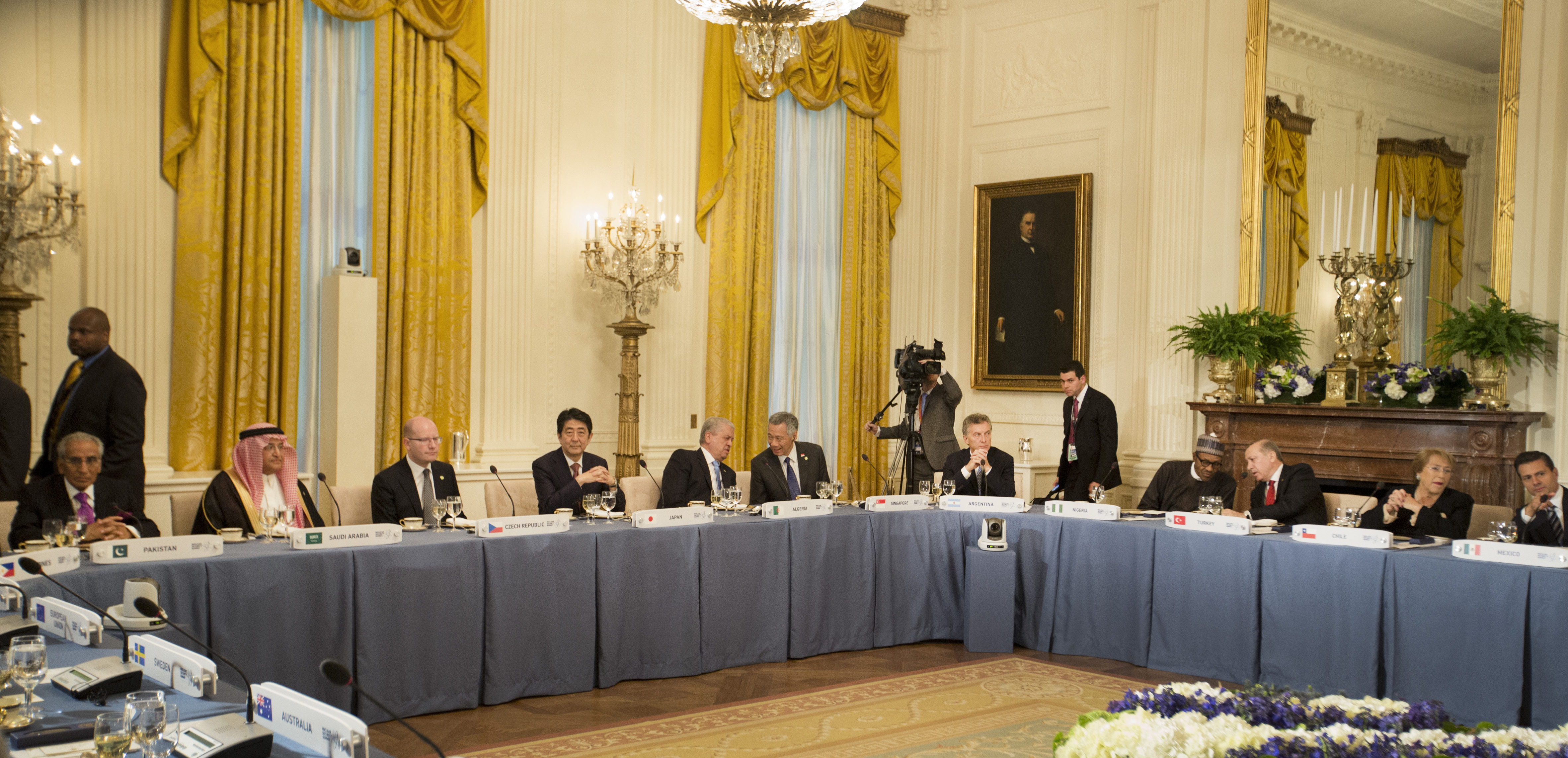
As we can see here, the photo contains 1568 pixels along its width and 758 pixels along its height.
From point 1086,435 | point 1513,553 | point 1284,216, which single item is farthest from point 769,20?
point 1284,216

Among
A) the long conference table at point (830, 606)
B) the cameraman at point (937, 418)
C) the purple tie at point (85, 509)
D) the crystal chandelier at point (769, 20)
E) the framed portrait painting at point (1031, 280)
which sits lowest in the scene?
the long conference table at point (830, 606)

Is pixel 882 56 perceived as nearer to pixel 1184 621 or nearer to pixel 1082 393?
pixel 1082 393

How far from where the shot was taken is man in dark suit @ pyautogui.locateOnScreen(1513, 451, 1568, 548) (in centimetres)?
459

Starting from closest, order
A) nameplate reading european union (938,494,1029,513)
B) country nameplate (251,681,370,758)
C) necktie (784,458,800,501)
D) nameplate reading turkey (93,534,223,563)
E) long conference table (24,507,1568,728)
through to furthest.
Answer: country nameplate (251,681,370,758) → nameplate reading turkey (93,534,223,563) → long conference table (24,507,1568,728) → nameplate reading european union (938,494,1029,513) → necktie (784,458,800,501)

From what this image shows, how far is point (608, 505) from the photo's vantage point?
4891 mm

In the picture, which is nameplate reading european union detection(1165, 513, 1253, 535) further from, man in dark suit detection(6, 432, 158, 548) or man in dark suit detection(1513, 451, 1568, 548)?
man in dark suit detection(6, 432, 158, 548)

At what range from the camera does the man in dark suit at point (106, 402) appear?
4.95 metres

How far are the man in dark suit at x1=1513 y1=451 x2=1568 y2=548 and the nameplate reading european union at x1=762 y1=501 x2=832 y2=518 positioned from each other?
2914mm

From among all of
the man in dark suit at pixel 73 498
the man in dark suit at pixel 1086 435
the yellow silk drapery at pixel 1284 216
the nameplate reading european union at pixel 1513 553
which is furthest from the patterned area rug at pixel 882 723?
the yellow silk drapery at pixel 1284 216

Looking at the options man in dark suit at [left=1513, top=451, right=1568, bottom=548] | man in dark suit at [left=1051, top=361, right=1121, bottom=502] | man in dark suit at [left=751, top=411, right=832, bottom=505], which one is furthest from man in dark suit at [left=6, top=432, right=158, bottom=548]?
man in dark suit at [left=1513, top=451, right=1568, bottom=548]

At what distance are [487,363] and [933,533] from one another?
3.10m

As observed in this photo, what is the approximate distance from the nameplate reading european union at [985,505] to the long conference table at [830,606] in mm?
64

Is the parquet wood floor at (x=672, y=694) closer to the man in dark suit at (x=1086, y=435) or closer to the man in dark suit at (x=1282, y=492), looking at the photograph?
the man in dark suit at (x=1282, y=492)

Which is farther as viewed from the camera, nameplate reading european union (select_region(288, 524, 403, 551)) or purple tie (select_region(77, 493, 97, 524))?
purple tie (select_region(77, 493, 97, 524))
